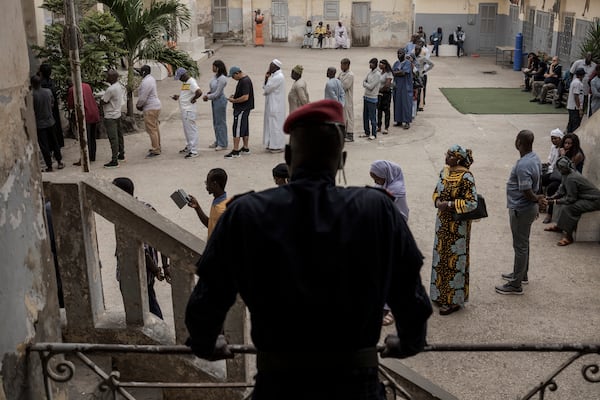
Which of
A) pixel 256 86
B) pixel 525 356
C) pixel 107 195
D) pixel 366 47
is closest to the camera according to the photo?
pixel 107 195

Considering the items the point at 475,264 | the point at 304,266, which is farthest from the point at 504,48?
the point at 304,266

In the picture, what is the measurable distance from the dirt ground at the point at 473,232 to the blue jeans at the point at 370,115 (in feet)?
0.91

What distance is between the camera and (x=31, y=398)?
10.8ft

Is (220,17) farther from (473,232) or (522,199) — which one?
(522,199)

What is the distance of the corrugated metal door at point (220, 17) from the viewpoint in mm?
33250

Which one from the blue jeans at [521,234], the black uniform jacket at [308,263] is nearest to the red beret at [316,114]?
the black uniform jacket at [308,263]

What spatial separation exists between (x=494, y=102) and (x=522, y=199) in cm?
1329

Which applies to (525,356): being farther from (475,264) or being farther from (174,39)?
(174,39)

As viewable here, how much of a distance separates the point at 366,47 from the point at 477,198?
2719 cm

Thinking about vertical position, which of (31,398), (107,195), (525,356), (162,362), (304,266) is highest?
(304,266)

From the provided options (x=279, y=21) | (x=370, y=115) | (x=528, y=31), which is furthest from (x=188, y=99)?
(x=279, y=21)

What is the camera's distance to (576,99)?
590 inches

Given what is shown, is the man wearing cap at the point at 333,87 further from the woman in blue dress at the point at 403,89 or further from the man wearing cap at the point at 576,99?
the man wearing cap at the point at 576,99

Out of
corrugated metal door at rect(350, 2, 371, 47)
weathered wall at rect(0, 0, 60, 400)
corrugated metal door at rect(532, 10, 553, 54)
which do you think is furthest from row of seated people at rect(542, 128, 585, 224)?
corrugated metal door at rect(350, 2, 371, 47)
